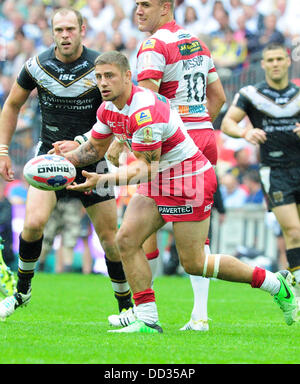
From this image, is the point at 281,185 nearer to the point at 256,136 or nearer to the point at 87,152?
the point at 256,136

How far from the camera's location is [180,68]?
6465 mm

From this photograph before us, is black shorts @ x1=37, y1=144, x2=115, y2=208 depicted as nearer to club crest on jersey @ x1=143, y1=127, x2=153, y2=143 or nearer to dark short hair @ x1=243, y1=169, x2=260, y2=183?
club crest on jersey @ x1=143, y1=127, x2=153, y2=143

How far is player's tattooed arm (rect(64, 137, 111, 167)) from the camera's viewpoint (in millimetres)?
6191

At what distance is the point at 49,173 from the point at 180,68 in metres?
1.47

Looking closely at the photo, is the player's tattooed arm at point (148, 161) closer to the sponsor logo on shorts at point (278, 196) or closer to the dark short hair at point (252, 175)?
the sponsor logo on shorts at point (278, 196)

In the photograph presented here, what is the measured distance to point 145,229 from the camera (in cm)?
593

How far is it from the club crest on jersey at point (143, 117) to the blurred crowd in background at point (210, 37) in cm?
892

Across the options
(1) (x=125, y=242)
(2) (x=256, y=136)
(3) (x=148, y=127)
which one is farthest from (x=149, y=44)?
(2) (x=256, y=136)

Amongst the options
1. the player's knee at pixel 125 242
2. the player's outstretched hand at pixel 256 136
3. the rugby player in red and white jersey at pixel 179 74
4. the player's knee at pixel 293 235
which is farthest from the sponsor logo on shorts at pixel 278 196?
the player's knee at pixel 125 242

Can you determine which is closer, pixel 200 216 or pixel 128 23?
pixel 200 216

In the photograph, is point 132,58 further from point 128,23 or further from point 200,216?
point 200,216

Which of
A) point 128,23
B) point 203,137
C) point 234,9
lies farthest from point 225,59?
point 203,137

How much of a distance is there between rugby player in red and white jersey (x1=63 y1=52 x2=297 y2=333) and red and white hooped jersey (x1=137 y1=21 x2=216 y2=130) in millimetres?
576

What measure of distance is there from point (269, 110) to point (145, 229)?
3.33 meters
